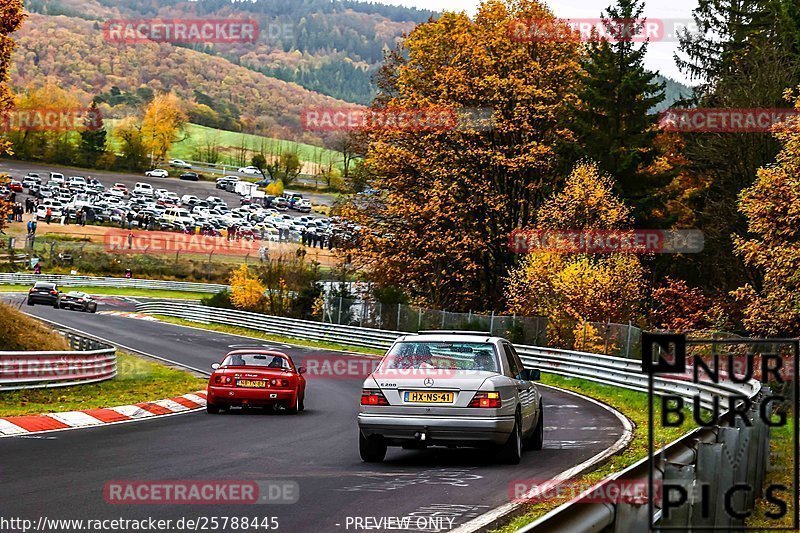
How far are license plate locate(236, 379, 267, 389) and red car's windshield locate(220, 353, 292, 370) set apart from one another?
57 cm

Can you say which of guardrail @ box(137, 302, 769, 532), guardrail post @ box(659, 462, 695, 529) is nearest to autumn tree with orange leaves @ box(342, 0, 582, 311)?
guardrail @ box(137, 302, 769, 532)

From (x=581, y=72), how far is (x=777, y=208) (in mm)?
19518

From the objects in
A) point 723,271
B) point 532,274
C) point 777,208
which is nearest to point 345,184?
point 532,274

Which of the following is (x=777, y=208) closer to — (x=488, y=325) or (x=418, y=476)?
(x=488, y=325)

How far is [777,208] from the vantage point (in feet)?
126

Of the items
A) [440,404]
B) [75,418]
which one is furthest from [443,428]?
[75,418]

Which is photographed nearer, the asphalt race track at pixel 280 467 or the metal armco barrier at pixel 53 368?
the asphalt race track at pixel 280 467

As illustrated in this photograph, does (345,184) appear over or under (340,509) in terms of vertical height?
over

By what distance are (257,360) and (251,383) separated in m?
1.12

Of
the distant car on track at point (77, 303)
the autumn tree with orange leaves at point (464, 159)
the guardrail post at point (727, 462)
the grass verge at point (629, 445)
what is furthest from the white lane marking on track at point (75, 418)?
the distant car on track at point (77, 303)

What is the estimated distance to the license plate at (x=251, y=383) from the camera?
67.5 feet

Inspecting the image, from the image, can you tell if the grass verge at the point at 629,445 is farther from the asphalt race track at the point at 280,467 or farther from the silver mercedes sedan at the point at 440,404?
the silver mercedes sedan at the point at 440,404

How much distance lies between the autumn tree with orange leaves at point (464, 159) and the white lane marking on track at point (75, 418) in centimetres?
3144

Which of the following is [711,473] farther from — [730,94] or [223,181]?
[223,181]
